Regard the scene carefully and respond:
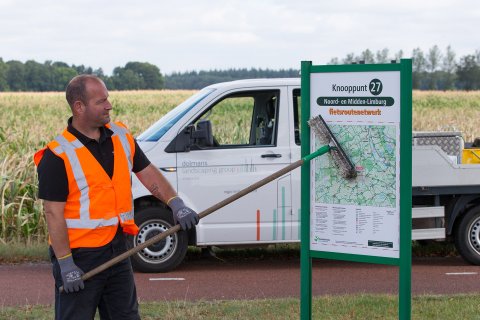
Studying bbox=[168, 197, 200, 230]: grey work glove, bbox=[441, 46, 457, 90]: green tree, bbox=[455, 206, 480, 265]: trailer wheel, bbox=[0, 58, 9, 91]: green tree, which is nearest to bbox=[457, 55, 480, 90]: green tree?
bbox=[441, 46, 457, 90]: green tree

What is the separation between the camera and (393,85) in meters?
6.34

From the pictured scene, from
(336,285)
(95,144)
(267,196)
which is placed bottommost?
(336,285)

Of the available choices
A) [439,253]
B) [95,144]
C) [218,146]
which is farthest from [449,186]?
[95,144]

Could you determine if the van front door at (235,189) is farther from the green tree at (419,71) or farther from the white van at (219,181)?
the green tree at (419,71)

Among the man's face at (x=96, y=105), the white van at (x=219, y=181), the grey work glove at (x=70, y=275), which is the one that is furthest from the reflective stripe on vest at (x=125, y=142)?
the white van at (x=219, y=181)

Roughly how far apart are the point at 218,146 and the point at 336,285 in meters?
2.07

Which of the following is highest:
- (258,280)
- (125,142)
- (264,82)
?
(264,82)

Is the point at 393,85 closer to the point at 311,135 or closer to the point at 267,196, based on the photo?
the point at 311,135

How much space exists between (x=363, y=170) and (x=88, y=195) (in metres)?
1.96

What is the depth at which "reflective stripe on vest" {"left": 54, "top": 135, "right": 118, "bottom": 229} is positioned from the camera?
552 centimetres

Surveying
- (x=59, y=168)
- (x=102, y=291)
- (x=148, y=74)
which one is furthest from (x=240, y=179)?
(x=148, y=74)

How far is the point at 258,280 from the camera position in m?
10.6

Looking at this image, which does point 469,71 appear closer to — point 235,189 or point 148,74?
point 148,74

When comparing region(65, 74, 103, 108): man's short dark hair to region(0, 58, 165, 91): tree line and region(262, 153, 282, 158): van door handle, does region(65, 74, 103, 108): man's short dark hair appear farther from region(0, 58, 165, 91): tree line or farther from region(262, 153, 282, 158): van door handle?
region(0, 58, 165, 91): tree line
